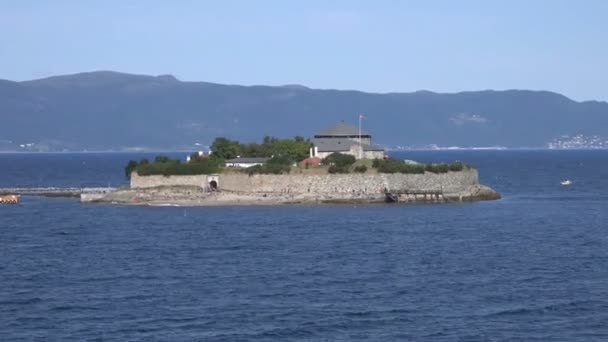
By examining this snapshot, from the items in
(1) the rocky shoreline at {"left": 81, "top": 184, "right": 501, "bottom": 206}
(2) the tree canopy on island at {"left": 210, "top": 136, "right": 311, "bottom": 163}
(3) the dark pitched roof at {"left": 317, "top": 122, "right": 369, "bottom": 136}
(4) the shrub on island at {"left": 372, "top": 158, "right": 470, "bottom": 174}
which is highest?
(3) the dark pitched roof at {"left": 317, "top": 122, "right": 369, "bottom": 136}

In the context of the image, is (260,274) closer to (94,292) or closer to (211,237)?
(94,292)

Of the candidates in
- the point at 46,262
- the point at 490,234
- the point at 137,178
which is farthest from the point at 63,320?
the point at 137,178

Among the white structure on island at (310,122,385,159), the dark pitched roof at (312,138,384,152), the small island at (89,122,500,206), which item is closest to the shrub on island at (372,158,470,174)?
the small island at (89,122,500,206)

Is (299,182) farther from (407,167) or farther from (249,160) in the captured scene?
(249,160)

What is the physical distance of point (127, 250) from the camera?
50.6 meters

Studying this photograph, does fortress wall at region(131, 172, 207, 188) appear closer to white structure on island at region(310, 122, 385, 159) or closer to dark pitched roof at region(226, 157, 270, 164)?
dark pitched roof at region(226, 157, 270, 164)

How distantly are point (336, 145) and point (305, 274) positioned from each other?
136 ft

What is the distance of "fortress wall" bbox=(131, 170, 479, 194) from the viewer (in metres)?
74.9

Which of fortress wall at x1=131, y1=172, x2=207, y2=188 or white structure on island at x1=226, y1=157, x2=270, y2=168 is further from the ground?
white structure on island at x1=226, y1=157, x2=270, y2=168

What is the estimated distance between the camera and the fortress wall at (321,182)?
246ft

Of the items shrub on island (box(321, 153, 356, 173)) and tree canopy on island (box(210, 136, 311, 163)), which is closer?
shrub on island (box(321, 153, 356, 173))

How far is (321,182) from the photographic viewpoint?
74.9 metres

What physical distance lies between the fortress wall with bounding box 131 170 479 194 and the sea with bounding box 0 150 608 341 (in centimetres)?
315

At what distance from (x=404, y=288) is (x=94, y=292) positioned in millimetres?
9216
